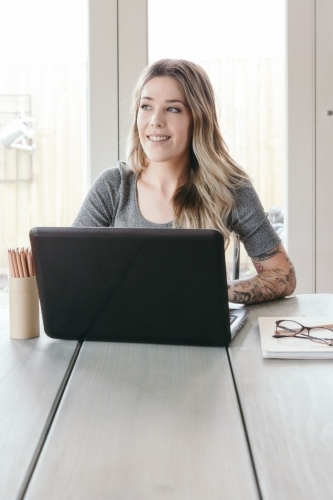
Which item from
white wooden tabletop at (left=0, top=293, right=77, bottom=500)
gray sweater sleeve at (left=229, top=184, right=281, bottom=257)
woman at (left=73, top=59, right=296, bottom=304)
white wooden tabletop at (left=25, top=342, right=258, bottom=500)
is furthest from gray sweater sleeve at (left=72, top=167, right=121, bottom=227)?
white wooden tabletop at (left=25, top=342, right=258, bottom=500)

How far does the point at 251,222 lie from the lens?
1932 millimetres

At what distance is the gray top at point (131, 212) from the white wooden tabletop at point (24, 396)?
0.74m

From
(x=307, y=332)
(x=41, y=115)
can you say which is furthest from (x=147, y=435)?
(x=41, y=115)

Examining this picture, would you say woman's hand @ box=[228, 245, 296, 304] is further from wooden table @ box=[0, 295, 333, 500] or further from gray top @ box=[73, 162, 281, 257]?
wooden table @ box=[0, 295, 333, 500]

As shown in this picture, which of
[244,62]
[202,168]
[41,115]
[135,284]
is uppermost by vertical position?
[244,62]

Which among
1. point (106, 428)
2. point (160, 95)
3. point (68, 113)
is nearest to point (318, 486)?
point (106, 428)

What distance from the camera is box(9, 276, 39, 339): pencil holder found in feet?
4.03

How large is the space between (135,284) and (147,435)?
1.19 feet

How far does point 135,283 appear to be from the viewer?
110cm

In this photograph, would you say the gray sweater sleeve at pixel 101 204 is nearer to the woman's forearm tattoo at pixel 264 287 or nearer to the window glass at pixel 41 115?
the woman's forearm tattoo at pixel 264 287

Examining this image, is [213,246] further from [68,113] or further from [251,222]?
[68,113]

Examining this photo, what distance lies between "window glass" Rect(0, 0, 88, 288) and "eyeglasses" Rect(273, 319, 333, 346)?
1772 mm

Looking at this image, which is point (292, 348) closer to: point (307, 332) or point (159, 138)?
point (307, 332)

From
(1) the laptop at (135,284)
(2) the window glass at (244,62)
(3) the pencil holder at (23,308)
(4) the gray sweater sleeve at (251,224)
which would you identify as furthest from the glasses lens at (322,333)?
(2) the window glass at (244,62)
